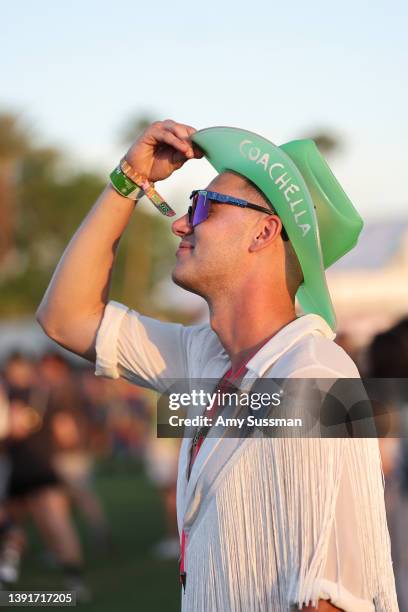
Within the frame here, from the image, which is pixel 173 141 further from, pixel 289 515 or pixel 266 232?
pixel 289 515

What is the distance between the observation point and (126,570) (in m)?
9.93

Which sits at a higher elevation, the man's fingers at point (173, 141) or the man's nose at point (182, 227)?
the man's fingers at point (173, 141)

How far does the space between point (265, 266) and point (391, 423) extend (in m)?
2.61

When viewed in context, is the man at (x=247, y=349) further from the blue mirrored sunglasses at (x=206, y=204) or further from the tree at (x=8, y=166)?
the tree at (x=8, y=166)

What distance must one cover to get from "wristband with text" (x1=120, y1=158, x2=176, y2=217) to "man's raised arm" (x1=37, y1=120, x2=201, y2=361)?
0.7 inches

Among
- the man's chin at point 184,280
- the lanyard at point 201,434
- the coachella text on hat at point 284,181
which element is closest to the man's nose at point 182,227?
the man's chin at point 184,280

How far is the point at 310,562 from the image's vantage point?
7.96 feet

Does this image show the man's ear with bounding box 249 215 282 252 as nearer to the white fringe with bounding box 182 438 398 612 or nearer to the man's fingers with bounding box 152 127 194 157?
the man's fingers with bounding box 152 127 194 157

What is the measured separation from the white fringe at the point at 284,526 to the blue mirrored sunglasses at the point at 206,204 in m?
0.73

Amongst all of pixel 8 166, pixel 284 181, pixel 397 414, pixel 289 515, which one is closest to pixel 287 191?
pixel 284 181

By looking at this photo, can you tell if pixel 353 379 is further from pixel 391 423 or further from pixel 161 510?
pixel 161 510

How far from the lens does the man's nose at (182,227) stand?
10.1ft

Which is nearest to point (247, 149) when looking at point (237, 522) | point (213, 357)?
point (213, 357)

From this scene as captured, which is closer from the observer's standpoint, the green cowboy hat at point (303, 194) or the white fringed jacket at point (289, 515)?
the white fringed jacket at point (289, 515)
